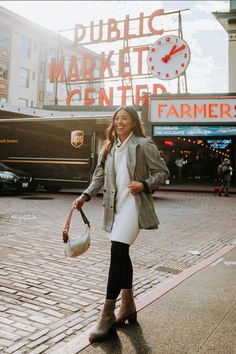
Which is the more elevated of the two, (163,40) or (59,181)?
(163,40)

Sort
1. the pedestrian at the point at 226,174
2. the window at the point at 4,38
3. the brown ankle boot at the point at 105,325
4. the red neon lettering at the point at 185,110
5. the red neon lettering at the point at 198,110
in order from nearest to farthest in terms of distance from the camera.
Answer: the brown ankle boot at the point at 105,325
the pedestrian at the point at 226,174
the red neon lettering at the point at 198,110
the red neon lettering at the point at 185,110
the window at the point at 4,38

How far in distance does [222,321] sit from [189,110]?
21.7 metres

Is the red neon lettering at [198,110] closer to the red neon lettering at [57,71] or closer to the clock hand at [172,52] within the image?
the clock hand at [172,52]

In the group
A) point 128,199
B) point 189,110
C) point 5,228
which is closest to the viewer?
point 128,199

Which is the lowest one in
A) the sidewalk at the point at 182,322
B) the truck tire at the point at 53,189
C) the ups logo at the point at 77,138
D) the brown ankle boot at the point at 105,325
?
the sidewalk at the point at 182,322

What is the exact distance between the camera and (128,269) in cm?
335

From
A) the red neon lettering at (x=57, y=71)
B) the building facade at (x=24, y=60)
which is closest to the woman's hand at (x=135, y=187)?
the red neon lettering at (x=57, y=71)

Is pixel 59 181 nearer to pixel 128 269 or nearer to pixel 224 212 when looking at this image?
pixel 224 212

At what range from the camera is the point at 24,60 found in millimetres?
46188

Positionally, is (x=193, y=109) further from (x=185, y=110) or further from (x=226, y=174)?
(x=226, y=174)

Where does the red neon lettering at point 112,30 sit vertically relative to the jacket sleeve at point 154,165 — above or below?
above

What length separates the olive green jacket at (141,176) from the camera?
3.31 meters

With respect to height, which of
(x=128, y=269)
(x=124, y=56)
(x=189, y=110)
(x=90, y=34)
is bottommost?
(x=128, y=269)

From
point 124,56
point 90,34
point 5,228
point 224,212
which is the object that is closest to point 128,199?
point 5,228
